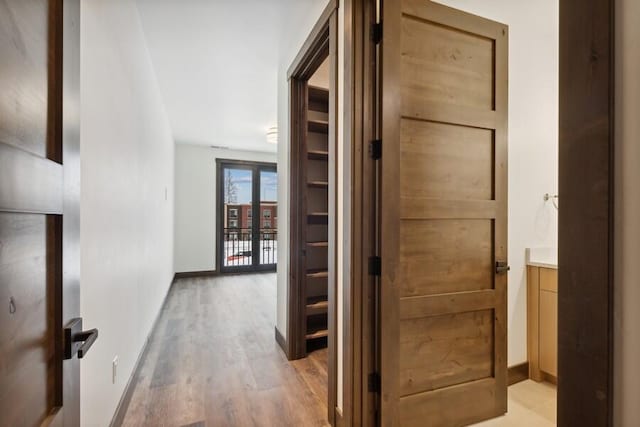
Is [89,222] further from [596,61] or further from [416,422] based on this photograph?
[416,422]

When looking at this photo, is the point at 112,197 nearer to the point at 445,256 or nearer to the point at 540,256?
the point at 445,256

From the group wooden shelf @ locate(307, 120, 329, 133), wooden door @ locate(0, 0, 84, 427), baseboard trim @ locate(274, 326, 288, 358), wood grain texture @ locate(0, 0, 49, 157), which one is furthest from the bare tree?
wood grain texture @ locate(0, 0, 49, 157)

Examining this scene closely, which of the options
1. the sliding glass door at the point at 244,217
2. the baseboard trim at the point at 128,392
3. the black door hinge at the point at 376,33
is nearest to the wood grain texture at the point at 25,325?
the baseboard trim at the point at 128,392

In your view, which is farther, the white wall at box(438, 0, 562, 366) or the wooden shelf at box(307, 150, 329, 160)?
the wooden shelf at box(307, 150, 329, 160)

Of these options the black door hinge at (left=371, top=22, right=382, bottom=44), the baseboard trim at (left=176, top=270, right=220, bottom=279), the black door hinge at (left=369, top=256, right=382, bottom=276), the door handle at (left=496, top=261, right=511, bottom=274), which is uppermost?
the black door hinge at (left=371, top=22, right=382, bottom=44)

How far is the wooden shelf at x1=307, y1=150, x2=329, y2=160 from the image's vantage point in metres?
2.89

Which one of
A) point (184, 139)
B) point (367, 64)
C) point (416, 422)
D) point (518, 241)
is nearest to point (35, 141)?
point (367, 64)

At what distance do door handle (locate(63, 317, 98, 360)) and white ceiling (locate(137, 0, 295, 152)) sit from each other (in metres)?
2.30

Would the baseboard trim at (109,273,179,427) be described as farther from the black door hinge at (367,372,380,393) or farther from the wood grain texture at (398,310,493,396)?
the wood grain texture at (398,310,493,396)

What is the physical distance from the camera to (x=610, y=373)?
0.59m

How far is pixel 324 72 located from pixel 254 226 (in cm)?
425

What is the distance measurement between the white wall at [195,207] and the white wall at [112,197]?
3.54 metres

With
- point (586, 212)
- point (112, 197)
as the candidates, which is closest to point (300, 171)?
point (112, 197)

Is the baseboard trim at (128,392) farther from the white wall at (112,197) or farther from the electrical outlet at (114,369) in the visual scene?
the electrical outlet at (114,369)
